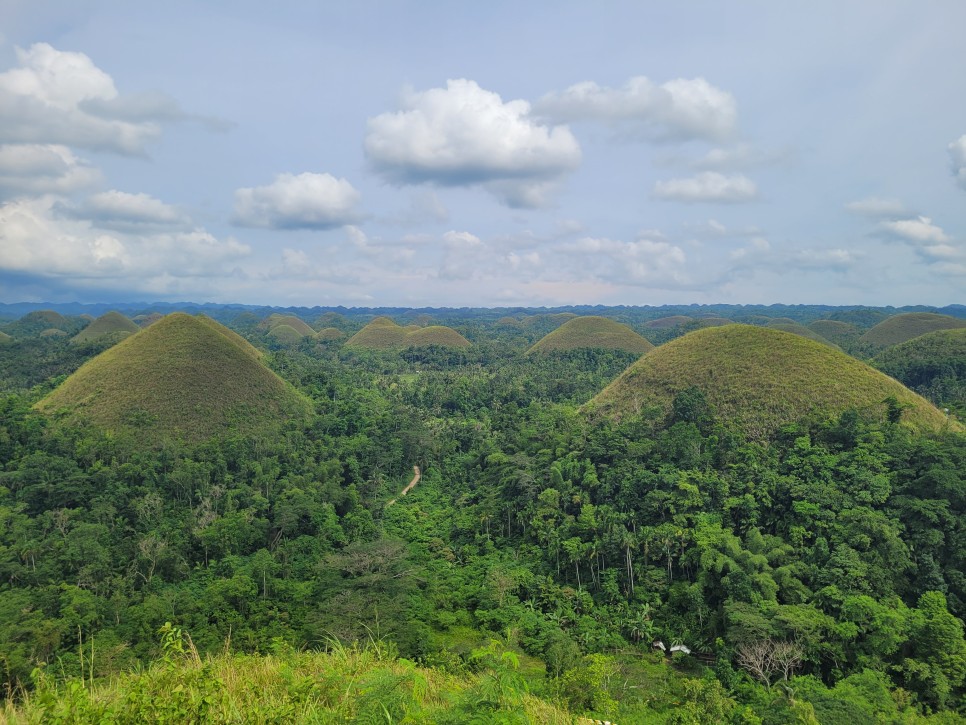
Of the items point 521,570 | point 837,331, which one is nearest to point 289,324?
point 521,570

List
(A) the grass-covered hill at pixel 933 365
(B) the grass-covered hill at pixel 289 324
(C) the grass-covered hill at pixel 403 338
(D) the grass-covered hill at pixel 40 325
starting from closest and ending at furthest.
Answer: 1. (A) the grass-covered hill at pixel 933 365
2. (C) the grass-covered hill at pixel 403 338
3. (D) the grass-covered hill at pixel 40 325
4. (B) the grass-covered hill at pixel 289 324

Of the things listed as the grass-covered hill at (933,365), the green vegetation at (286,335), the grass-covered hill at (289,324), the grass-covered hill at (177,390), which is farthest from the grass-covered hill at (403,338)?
the grass-covered hill at (933,365)

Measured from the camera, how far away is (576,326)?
3974 inches

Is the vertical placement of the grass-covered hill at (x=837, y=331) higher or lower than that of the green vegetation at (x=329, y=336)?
higher

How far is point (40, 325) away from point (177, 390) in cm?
12857

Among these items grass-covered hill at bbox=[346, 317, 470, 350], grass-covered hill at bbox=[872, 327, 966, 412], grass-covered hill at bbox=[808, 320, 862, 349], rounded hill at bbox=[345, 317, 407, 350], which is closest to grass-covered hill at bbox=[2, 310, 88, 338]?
rounded hill at bbox=[345, 317, 407, 350]

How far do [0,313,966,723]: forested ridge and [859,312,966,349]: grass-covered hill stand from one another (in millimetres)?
82938

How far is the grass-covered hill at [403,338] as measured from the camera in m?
104

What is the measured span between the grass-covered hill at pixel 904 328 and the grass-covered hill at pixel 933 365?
112ft

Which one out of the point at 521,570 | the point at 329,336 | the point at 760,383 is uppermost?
the point at 329,336

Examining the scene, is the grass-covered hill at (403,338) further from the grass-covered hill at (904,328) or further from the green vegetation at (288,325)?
the grass-covered hill at (904,328)

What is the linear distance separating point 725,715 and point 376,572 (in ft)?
42.0

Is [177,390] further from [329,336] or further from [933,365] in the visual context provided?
[329,336]

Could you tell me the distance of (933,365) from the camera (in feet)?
174
